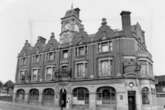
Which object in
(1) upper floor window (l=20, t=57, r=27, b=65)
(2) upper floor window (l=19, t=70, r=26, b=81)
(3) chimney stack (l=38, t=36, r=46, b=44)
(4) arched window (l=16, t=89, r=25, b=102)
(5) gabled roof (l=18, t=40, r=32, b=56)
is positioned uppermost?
(3) chimney stack (l=38, t=36, r=46, b=44)

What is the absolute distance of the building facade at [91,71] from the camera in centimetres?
2433

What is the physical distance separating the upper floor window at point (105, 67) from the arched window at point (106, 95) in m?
2.38

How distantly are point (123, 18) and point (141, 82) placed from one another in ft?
35.5

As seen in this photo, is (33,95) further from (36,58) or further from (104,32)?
(104,32)

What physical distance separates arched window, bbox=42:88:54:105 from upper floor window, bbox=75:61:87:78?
6.50 metres

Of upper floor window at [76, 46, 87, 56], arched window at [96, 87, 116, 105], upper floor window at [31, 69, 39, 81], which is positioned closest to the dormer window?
upper floor window at [31, 69, 39, 81]

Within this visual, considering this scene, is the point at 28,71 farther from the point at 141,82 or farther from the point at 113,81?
the point at 141,82

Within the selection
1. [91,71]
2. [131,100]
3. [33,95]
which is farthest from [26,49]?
[131,100]

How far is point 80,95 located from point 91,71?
14.9 feet

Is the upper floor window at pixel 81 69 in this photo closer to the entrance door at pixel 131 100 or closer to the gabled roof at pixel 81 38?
the gabled roof at pixel 81 38

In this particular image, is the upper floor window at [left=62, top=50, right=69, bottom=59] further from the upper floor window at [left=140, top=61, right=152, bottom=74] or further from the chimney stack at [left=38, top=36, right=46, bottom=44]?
the upper floor window at [left=140, top=61, right=152, bottom=74]

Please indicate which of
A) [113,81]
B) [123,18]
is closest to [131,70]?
[113,81]

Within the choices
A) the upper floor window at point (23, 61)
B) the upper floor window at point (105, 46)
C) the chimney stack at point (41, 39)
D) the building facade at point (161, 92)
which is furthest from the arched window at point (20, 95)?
the building facade at point (161, 92)

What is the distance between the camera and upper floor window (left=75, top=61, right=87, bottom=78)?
2839cm
